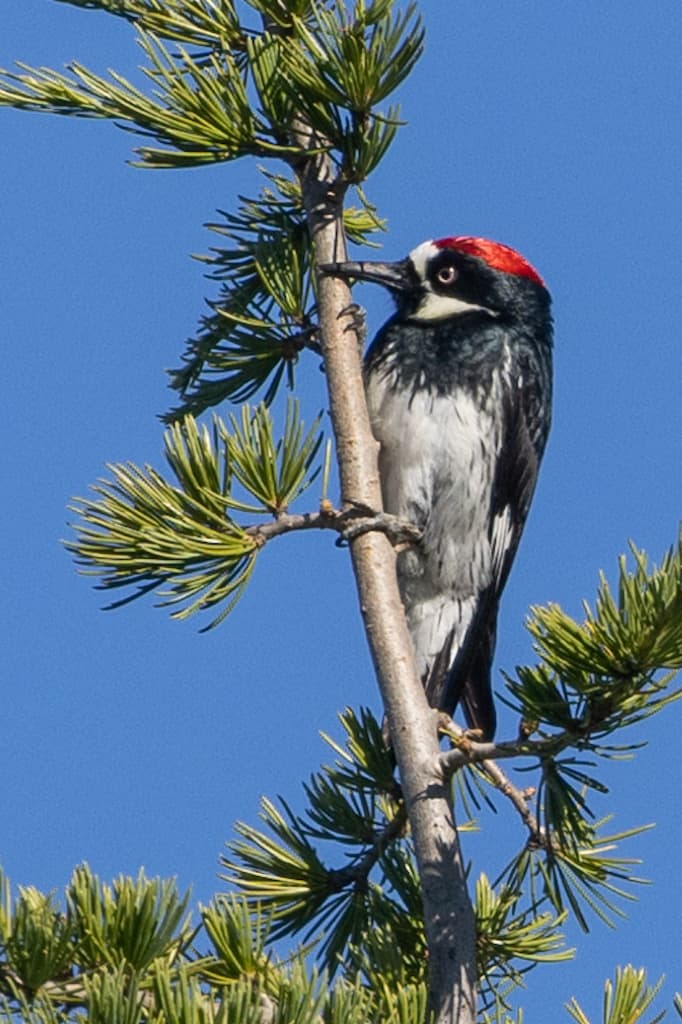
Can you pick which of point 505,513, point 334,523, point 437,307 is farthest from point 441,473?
point 334,523

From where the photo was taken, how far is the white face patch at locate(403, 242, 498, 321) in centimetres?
440

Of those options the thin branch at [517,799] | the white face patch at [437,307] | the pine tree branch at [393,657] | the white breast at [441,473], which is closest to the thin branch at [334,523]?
the pine tree branch at [393,657]

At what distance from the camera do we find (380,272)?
12.8 feet

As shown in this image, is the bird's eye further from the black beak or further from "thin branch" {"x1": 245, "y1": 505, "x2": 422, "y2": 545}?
"thin branch" {"x1": 245, "y1": 505, "x2": 422, "y2": 545}

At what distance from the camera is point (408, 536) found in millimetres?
3674

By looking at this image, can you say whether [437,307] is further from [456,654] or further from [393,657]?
[393,657]

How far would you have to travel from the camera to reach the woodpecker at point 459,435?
13.9 feet

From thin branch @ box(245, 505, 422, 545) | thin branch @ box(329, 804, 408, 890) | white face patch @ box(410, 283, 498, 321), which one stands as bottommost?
thin branch @ box(329, 804, 408, 890)

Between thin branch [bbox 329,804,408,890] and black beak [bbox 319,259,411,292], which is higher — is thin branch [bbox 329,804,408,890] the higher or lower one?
the lower one

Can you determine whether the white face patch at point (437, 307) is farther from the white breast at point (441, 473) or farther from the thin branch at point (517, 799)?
the thin branch at point (517, 799)

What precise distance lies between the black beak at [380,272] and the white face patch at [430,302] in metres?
0.06

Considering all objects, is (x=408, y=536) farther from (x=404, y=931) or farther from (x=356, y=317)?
(x=404, y=931)

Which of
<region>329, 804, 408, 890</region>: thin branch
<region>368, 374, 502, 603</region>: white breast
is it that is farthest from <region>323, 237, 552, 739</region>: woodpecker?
<region>329, 804, 408, 890</region>: thin branch

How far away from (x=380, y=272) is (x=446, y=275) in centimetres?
64
